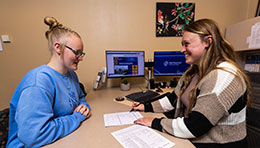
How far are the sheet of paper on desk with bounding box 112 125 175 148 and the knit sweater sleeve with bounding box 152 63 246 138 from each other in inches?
3.0

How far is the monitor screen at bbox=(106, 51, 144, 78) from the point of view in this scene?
1524 millimetres

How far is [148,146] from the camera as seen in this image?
591mm

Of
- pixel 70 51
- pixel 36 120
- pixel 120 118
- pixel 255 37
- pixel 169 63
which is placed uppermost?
pixel 255 37

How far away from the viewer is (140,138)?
65cm

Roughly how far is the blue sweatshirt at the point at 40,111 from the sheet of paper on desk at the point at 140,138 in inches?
12.1

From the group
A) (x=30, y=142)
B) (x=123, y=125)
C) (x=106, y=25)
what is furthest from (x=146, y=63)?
(x=30, y=142)

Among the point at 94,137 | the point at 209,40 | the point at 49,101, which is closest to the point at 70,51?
the point at 49,101

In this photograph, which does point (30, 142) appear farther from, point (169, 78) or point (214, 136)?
point (169, 78)

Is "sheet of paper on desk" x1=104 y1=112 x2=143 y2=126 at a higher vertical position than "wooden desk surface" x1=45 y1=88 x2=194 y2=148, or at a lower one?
lower

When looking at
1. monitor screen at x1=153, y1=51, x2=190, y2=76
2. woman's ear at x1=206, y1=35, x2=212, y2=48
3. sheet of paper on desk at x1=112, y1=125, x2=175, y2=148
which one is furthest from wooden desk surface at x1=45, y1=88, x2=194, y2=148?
monitor screen at x1=153, y1=51, x2=190, y2=76

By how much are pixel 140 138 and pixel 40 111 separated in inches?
21.6

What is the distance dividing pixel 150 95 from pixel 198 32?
769mm

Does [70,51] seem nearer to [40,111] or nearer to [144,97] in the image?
[40,111]

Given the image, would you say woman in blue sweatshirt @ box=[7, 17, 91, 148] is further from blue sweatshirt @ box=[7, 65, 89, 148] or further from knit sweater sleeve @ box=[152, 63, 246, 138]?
knit sweater sleeve @ box=[152, 63, 246, 138]
